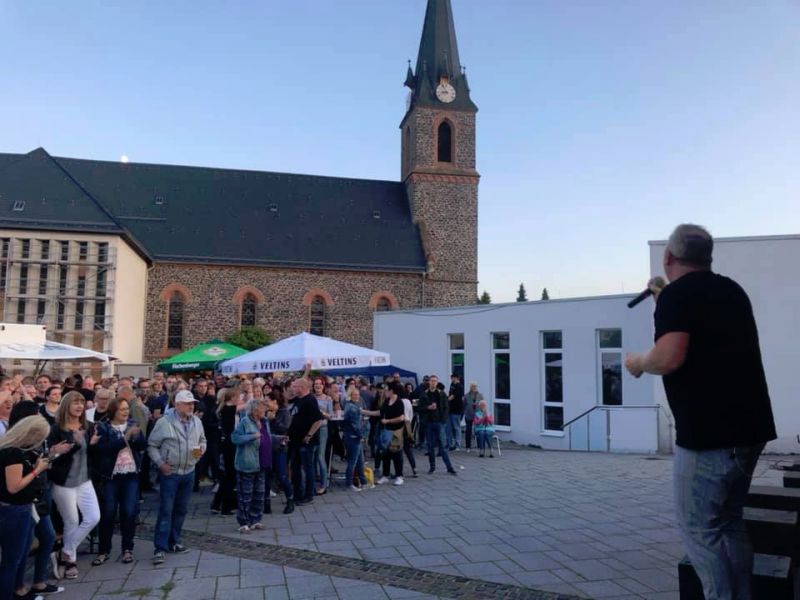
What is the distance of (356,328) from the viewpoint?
35719 millimetres

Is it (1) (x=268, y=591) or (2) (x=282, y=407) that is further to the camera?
(2) (x=282, y=407)

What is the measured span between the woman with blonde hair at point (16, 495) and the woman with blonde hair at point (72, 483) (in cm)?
114

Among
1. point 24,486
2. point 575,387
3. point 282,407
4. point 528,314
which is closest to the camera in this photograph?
point 24,486

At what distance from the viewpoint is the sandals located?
6.39 m

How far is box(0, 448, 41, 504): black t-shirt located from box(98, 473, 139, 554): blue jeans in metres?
1.81

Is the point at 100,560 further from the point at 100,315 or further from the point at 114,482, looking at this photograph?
the point at 100,315

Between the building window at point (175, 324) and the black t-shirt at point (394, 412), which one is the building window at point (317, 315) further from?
the black t-shirt at point (394, 412)

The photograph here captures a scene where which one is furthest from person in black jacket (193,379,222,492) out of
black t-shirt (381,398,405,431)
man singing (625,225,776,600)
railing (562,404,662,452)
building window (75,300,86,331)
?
building window (75,300,86,331)

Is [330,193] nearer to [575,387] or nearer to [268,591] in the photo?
[575,387]

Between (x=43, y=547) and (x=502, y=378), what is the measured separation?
14219mm

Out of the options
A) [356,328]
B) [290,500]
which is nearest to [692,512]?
[290,500]

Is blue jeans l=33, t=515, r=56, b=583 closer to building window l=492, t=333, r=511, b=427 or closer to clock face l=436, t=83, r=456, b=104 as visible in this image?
building window l=492, t=333, r=511, b=427

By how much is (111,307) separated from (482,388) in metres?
19.1

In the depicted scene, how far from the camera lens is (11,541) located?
4641 millimetres
